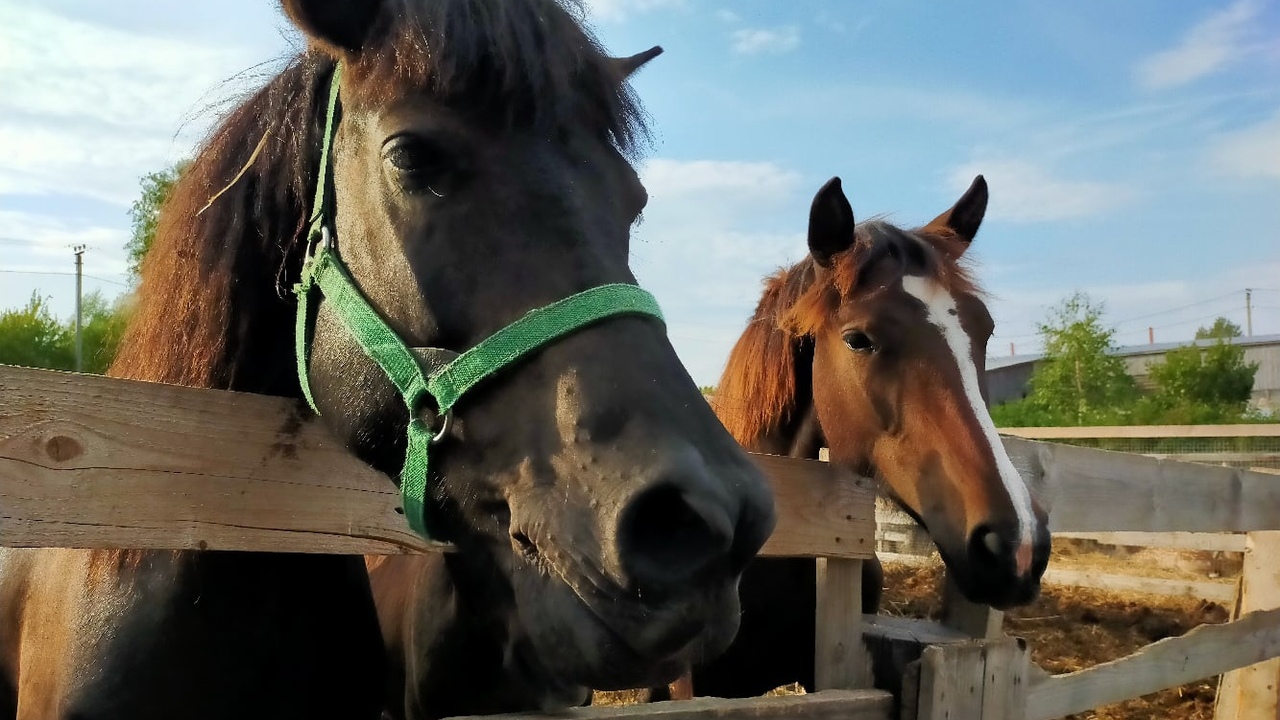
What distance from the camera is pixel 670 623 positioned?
3.52 ft

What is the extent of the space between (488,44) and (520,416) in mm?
613

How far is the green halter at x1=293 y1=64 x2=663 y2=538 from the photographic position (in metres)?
1.26

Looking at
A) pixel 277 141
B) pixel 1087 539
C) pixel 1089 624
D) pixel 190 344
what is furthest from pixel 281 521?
pixel 1087 539

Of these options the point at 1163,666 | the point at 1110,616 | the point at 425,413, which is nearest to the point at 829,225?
the point at 1163,666

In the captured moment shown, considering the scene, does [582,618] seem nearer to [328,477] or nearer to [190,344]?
[328,477]

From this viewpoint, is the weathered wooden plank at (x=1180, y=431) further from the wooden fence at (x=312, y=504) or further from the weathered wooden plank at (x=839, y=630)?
the weathered wooden plank at (x=839, y=630)

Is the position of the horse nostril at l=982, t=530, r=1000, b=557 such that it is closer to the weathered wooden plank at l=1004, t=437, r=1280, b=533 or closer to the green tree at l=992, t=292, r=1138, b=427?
the weathered wooden plank at l=1004, t=437, r=1280, b=533

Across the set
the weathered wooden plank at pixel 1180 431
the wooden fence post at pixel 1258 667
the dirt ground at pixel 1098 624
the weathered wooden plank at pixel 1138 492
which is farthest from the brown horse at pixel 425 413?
the weathered wooden plank at pixel 1180 431

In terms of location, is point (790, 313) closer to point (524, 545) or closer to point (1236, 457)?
point (524, 545)

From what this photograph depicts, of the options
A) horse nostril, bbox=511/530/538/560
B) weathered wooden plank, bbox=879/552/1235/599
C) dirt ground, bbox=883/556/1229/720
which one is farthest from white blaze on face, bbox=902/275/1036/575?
weathered wooden plank, bbox=879/552/1235/599

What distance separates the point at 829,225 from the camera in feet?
10.5

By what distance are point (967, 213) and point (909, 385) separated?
3.78 feet

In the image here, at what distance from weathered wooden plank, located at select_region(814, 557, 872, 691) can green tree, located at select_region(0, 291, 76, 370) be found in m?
33.5

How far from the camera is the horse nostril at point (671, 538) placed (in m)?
1.04
